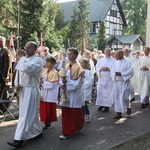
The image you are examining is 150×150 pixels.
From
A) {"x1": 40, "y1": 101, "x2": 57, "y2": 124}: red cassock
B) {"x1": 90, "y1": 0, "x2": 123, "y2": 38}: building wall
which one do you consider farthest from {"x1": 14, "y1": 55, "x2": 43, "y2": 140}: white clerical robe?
{"x1": 90, "y1": 0, "x2": 123, "y2": 38}: building wall

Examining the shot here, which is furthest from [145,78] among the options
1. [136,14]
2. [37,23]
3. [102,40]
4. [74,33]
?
[136,14]

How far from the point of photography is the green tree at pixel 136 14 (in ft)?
187

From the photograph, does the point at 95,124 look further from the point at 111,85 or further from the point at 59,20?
the point at 59,20

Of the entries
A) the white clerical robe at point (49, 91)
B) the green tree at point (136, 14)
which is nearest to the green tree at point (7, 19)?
the white clerical robe at point (49, 91)

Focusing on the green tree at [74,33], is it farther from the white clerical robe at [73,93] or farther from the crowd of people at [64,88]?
the white clerical robe at [73,93]

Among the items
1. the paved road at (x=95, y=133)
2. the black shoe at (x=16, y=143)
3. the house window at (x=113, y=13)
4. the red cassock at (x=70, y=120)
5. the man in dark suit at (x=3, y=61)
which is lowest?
the paved road at (x=95, y=133)

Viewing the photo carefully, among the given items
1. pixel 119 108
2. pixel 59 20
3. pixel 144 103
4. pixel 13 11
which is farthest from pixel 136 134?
pixel 59 20

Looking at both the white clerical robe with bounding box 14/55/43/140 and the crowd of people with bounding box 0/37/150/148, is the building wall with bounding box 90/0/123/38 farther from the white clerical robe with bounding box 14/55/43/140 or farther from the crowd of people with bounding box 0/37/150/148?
the white clerical robe with bounding box 14/55/43/140

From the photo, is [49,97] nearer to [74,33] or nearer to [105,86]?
[105,86]

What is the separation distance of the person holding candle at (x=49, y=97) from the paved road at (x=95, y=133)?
0.30m

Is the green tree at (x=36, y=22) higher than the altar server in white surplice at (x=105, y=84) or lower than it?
higher

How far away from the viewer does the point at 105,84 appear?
916 centimetres

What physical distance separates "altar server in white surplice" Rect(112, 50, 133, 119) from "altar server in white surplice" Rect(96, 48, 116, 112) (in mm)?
617

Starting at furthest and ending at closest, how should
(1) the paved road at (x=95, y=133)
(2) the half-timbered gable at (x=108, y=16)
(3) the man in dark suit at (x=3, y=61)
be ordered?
(2) the half-timbered gable at (x=108, y=16)
(3) the man in dark suit at (x=3, y=61)
(1) the paved road at (x=95, y=133)
